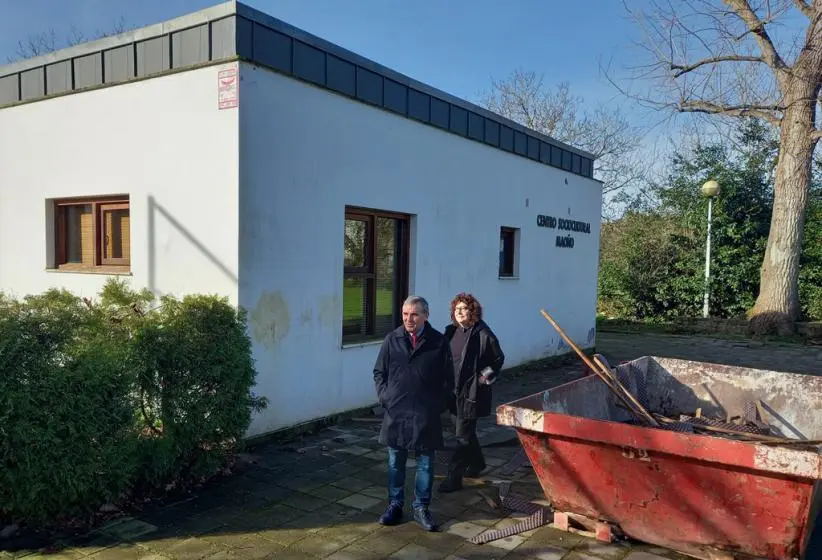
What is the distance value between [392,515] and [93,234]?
4.98 meters

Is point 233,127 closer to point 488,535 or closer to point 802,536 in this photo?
point 488,535

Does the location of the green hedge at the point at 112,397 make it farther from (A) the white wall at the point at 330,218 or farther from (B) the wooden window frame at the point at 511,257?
(B) the wooden window frame at the point at 511,257

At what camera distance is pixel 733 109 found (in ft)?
54.3

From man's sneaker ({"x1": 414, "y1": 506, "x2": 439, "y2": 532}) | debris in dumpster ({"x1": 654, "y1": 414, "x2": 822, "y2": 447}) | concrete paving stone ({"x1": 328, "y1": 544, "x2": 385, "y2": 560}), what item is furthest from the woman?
debris in dumpster ({"x1": 654, "y1": 414, "x2": 822, "y2": 447})

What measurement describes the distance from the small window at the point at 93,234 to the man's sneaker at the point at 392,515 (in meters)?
4.21

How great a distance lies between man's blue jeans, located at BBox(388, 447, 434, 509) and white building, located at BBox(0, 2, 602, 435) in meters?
2.11

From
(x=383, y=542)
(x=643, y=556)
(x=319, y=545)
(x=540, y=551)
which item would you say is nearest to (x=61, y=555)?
(x=319, y=545)

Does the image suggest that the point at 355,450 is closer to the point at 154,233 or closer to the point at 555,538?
the point at 555,538

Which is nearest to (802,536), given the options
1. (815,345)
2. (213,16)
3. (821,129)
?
(213,16)

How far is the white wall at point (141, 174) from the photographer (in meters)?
5.72

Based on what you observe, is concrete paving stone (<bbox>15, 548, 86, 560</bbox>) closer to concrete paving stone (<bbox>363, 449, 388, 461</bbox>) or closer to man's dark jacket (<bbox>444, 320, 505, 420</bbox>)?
concrete paving stone (<bbox>363, 449, 388, 461</bbox>)

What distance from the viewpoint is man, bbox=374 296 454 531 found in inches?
164

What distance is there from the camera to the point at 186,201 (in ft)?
19.5

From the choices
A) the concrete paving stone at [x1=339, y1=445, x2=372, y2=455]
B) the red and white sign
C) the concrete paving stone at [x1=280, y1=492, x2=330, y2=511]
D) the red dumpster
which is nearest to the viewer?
the red dumpster
